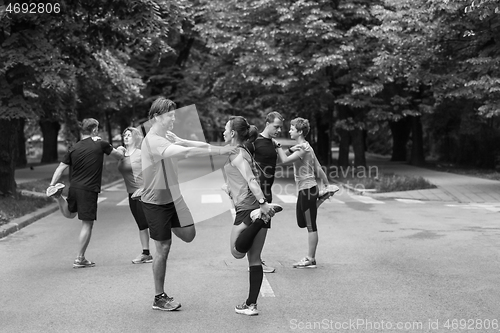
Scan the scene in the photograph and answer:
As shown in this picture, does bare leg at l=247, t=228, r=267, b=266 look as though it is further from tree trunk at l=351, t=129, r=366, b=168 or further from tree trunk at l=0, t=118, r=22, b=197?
tree trunk at l=351, t=129, r=366, b=168

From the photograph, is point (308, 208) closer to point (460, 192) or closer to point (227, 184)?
point (227, 184)

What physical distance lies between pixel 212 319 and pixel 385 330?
149 centimetres

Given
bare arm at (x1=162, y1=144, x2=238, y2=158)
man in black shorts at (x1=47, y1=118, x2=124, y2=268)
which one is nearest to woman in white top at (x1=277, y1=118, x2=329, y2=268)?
man in black shorts at (x1=47, y1=118, x2=124, y2=268)

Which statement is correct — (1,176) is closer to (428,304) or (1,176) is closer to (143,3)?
(143,3)

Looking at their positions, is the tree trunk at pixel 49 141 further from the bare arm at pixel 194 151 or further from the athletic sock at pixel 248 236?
the athletic sock at pixel 248 236

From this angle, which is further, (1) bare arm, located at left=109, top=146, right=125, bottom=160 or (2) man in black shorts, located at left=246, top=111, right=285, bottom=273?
(1) bare arm, located at left=109, top=146, right=125, bottom=160

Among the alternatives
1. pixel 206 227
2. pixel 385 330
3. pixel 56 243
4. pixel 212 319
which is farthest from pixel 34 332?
pixel 206 227

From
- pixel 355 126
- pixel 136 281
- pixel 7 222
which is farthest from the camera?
pixel 355 126

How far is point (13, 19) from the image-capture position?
46.7 ft

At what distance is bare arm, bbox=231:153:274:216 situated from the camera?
569cm

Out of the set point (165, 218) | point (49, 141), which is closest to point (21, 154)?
point (49, 141)

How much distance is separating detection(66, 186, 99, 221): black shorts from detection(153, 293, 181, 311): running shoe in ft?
8.90

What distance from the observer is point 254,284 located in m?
5.95

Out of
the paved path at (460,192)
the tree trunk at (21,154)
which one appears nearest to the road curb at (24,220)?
the paved path at (460,192)
